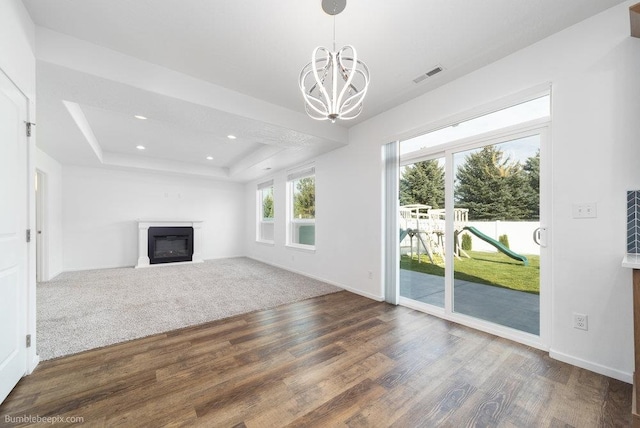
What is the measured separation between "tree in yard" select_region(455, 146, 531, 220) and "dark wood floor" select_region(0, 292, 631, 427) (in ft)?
4.17

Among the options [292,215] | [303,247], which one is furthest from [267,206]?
[303,247]

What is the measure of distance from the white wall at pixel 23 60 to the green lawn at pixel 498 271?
395 centimetres

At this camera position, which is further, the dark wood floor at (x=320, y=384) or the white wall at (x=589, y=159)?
the white wall at (x=589, y=159)

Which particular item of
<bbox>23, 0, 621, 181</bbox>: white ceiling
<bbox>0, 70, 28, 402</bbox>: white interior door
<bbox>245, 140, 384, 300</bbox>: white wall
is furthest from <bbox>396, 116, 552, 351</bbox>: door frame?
<bbox>0, 70, 28, 402</bbox>: white interior door

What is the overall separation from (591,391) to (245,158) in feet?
20.1

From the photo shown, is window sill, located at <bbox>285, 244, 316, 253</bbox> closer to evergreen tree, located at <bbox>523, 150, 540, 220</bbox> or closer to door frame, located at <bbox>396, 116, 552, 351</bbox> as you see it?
door frame, located at <bbox>396, 116, 552, 351</bbox>

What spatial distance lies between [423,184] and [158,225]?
251 inches

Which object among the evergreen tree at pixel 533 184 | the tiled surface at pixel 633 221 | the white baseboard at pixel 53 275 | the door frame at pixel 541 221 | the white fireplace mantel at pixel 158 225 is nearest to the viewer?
the tiled surface at pixel 633 221

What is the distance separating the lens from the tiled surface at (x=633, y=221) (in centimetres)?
176

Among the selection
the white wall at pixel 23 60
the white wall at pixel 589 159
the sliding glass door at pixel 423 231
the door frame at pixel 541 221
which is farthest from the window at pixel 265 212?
the white wall at pixel 589 159

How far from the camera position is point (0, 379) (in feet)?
5.08

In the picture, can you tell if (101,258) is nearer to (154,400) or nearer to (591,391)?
(154,400)

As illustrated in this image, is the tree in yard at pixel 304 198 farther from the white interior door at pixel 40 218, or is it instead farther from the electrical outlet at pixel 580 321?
the white interior door at pixel 40 218

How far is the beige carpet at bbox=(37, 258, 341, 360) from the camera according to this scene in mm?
2541
